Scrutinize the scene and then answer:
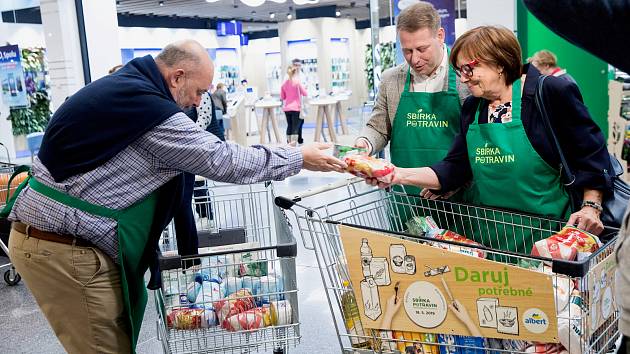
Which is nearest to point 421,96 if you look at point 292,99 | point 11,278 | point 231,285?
point 231,285

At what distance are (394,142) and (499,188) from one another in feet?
2.61

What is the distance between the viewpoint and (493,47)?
93.5 inches

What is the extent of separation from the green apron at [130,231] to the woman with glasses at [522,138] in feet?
2.77

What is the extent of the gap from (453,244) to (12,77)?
10743 millimetres

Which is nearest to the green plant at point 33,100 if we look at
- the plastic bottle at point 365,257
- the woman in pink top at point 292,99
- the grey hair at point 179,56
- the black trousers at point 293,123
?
the woman in pink top at point 292,99

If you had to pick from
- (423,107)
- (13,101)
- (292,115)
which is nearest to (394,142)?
(423,107)

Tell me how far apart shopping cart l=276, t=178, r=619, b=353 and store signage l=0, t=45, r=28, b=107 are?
979 centimetres

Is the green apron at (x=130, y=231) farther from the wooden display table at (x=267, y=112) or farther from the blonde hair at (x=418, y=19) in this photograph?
the wooden display table at (x=267, y=112)

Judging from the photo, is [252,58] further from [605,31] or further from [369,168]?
[605,31]

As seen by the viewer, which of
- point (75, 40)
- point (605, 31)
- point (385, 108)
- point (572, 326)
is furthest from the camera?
point (75, 40)

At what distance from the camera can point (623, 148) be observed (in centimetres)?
778

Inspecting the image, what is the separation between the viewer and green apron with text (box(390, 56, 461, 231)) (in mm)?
2982

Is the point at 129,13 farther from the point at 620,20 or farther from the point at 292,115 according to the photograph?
the point at 620,20

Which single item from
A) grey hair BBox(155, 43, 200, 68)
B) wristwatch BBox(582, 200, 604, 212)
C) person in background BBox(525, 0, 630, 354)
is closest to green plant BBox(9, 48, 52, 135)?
grey hair BBox(155, 43, 200, 68)
